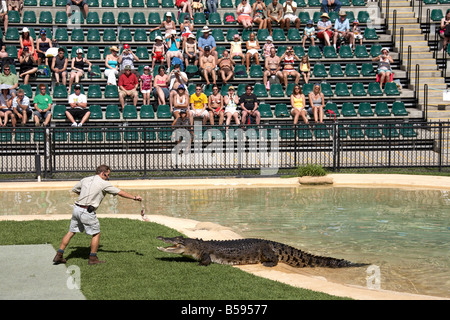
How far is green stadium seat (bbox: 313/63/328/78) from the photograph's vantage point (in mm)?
26969

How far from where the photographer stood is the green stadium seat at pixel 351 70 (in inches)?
1076

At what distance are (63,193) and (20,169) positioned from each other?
3.35 metres

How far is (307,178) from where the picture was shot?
61.8 feet

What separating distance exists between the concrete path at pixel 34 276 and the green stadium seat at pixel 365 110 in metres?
16.9

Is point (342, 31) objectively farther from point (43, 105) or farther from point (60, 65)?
point (43, 105)

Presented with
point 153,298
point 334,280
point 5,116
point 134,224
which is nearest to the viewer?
point 153,298

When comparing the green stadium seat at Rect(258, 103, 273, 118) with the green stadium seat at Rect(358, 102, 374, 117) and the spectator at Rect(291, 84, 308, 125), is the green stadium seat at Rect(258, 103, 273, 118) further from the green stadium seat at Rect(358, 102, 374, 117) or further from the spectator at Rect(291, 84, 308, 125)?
the green stadium seat at Rect(358, 102, 374, 117)

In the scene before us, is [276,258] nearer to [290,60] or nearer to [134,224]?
[134,224]

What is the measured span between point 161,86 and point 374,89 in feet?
27.8

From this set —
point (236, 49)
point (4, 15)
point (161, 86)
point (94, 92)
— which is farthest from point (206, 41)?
point (4, 15)

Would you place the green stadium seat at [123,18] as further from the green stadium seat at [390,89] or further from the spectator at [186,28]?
the green stadium seat at [390,89]

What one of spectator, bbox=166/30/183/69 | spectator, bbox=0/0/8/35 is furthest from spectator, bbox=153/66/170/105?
spectator, bbox=0/0/8/35

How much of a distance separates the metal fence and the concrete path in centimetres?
986

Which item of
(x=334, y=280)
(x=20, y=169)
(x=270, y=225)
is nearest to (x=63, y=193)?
(x=20, y=169)
